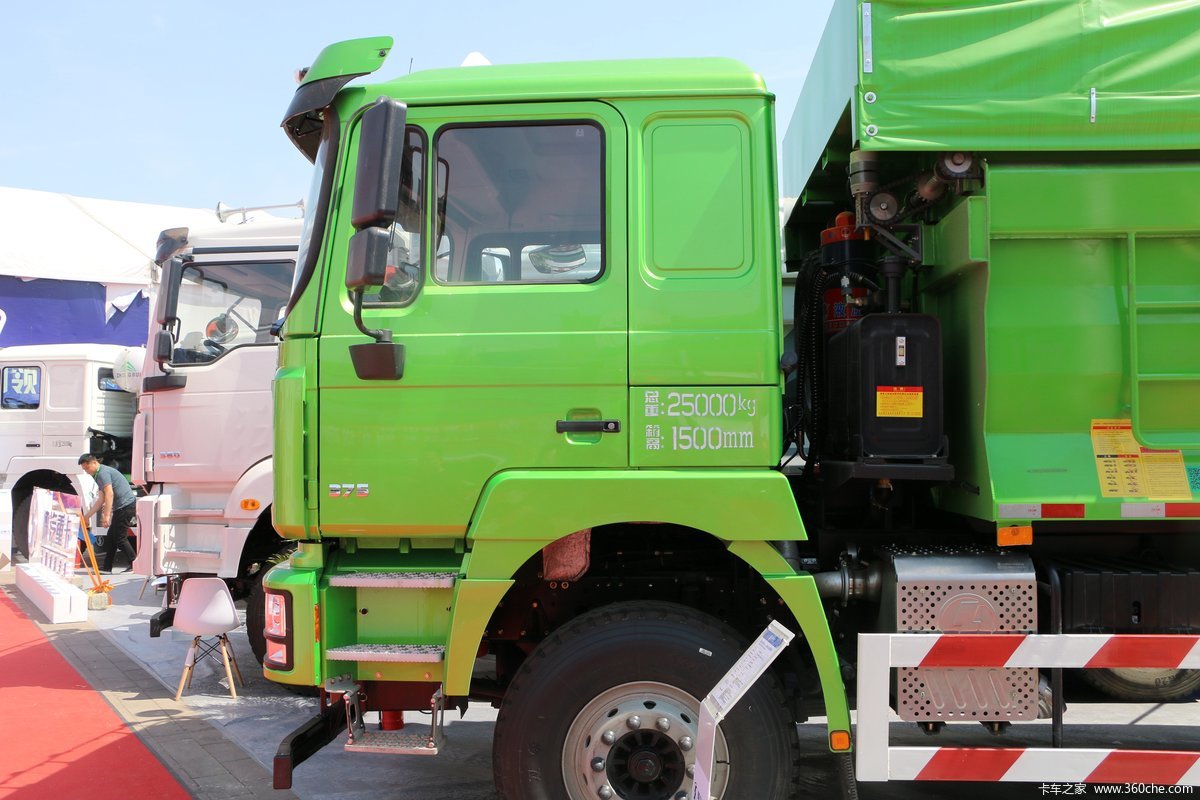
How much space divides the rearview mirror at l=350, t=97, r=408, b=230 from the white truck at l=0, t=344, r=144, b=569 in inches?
437

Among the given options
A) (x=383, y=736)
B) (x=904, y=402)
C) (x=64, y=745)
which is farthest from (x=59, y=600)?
(x=904, y=402)

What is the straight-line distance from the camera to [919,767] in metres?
3.27

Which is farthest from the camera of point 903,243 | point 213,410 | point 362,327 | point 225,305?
point 225,305

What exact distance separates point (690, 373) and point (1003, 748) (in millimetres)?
1789

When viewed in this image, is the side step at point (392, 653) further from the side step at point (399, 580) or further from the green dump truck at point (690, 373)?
the side step at point (399, 580)

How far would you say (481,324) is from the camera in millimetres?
3352

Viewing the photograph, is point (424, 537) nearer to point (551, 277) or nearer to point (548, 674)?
point (548, 674)

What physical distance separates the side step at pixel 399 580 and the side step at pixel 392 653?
0.23m

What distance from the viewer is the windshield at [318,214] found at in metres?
3.52

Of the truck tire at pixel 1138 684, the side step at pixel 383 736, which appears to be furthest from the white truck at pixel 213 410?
the truck tire at pixel 1138 684

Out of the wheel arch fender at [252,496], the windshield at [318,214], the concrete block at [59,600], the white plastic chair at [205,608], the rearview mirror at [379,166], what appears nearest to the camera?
the rearview mirror at [379,166]

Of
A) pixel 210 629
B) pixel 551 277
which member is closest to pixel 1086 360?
pixel 551 277

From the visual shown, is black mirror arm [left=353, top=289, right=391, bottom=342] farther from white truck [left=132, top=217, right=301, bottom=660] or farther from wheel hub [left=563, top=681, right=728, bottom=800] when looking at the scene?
white truck [left=132, top=217, right=301, bottom=660]

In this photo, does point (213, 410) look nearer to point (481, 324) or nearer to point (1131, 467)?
point (481, 324)
